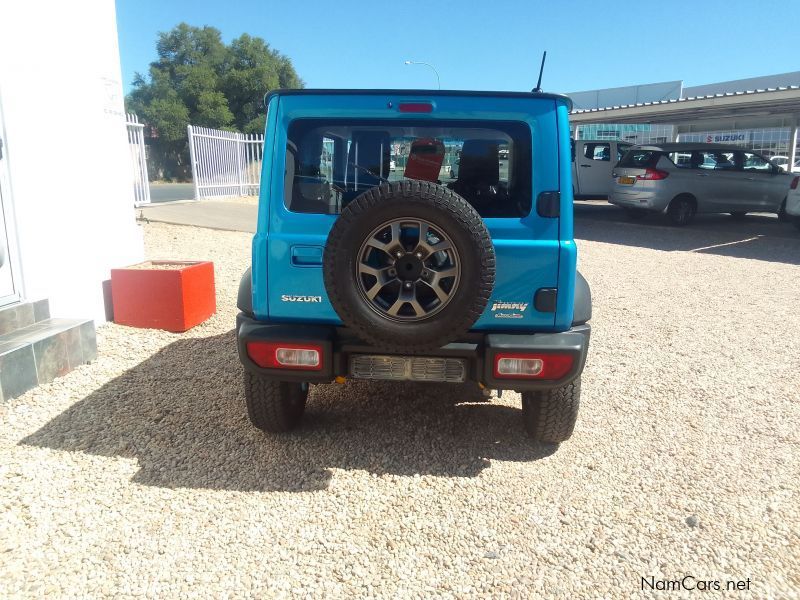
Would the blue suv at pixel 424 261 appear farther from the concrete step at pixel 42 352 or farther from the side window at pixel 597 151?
the side window at pixel 597 151

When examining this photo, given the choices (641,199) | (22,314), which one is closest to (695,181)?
(641,199)

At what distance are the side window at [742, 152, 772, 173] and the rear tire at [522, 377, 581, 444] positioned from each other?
1326 centimetres

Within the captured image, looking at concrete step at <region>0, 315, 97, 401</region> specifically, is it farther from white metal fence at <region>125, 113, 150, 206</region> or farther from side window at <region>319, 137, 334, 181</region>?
white metal fence at <region>125, 113, 150, 206</region>

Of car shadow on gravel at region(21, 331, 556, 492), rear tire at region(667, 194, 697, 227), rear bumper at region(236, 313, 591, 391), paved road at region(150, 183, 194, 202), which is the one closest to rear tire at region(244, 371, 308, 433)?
car shadow on gravel at region(21, 331, 556, 492)

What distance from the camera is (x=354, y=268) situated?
2670 millimetres

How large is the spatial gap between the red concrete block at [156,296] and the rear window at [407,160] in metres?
2.70

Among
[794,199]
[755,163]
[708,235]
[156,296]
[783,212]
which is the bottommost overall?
[708,235]

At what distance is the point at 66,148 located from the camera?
4.95 meters

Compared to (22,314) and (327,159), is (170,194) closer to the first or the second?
(22,314)

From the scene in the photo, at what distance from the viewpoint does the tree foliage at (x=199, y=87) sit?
4116cm

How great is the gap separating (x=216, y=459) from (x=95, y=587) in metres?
1.02

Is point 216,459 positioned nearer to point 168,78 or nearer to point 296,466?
point 296,466

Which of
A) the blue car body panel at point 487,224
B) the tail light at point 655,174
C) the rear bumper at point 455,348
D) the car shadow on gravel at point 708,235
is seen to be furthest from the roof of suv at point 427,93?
the tail light at point 655,174

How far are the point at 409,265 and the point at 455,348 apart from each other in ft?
1.79
